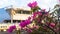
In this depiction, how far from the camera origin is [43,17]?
9.57ft

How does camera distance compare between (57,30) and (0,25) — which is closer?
(57,30)

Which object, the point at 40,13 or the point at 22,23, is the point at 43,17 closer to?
the point at 40,13

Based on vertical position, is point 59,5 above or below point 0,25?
above

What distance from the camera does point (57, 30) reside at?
2.74m

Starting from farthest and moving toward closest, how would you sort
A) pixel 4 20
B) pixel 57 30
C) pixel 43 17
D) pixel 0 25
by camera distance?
pixel 4 20, pixel 0 25, pixel 43 17, pixel 57 30

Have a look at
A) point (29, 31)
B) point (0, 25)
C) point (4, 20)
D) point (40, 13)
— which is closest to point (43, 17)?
point (40, 13)

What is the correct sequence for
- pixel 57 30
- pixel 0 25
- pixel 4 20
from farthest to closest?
pixel 4 20 → pixel 0 25 → pixel 57 30

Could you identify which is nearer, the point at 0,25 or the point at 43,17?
the point at 43,17

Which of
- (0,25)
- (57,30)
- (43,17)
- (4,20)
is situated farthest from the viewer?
(4,20)

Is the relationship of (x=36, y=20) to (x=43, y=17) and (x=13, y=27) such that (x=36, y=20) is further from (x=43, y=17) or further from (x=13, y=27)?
(x=13, y=27)

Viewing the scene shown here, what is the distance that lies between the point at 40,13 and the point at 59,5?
24 cm

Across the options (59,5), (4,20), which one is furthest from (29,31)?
(4,20)

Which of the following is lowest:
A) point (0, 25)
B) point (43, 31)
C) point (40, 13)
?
point (0, 25)

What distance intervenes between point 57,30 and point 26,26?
374 mm
